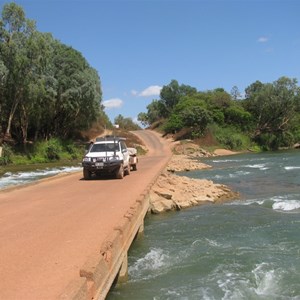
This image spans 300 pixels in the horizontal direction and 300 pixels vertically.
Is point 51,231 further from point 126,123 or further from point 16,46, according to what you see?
point 126,123

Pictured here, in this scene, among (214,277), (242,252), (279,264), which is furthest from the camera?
(242,252)

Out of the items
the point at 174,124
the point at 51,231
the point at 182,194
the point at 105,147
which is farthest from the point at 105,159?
the point at 174,124

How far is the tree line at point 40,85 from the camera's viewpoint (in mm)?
39531

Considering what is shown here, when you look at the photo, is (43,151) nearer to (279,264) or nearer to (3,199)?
(3,199)

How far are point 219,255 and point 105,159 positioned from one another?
1007 cm

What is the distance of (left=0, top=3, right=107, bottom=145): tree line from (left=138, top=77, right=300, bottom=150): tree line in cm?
2297

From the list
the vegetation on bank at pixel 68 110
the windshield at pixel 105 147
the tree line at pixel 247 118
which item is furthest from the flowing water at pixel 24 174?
the tree line at pixel 247 118

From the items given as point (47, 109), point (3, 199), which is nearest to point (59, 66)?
point (47, 109)

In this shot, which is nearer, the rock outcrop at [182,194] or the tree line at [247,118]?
the rock outcrop at [182,194]

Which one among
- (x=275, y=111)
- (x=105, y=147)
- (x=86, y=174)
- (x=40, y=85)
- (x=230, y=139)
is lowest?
(x=86, y=174)

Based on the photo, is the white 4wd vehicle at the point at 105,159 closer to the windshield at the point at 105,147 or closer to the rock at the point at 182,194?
the windshield at the point at 105,147

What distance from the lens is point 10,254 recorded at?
24.1 ft

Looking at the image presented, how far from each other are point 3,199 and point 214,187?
11.6 meters

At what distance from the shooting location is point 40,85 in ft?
134
